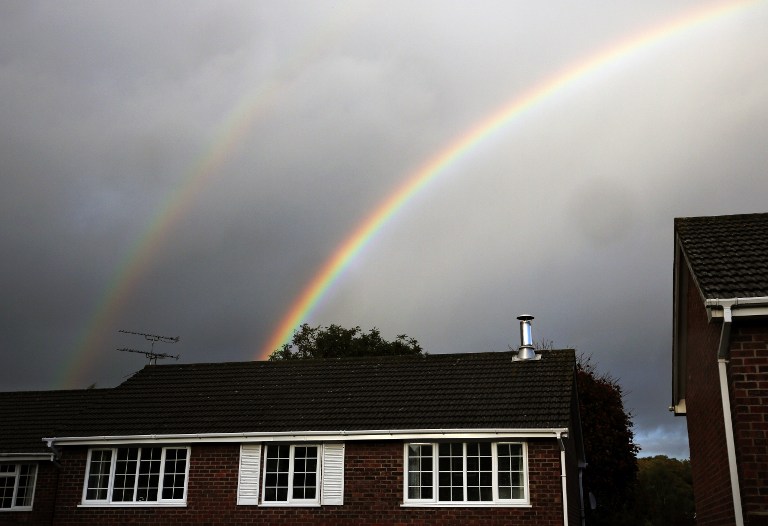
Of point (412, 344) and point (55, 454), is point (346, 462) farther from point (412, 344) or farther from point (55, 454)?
point (412, 344)

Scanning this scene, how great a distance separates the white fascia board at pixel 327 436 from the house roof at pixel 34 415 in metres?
3.63

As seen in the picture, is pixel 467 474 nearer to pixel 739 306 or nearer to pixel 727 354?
pixel 727 354

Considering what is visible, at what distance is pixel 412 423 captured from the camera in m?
19.3

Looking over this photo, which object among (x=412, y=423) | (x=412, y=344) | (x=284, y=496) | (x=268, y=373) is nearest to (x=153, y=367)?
(x=268, y=373)

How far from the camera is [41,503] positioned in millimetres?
23422

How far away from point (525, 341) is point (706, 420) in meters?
8.38

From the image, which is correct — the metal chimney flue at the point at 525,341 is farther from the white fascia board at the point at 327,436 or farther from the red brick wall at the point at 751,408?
the red brick wall at the point at 751,408

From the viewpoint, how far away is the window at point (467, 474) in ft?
59.8

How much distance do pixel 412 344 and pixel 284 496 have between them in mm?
26035

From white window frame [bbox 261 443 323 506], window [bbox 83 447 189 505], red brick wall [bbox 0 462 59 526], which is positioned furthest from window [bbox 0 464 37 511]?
white window frame [bbox 261 443 323 506]

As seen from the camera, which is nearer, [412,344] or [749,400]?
[749,400]

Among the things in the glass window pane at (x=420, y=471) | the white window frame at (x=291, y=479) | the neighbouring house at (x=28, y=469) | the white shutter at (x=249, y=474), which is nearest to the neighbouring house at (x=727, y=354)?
the glass window pane at (x=420, y=471)

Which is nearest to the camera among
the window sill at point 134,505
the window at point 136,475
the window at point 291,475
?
the window at point 291,475

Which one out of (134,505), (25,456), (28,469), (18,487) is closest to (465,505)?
(134,505)
